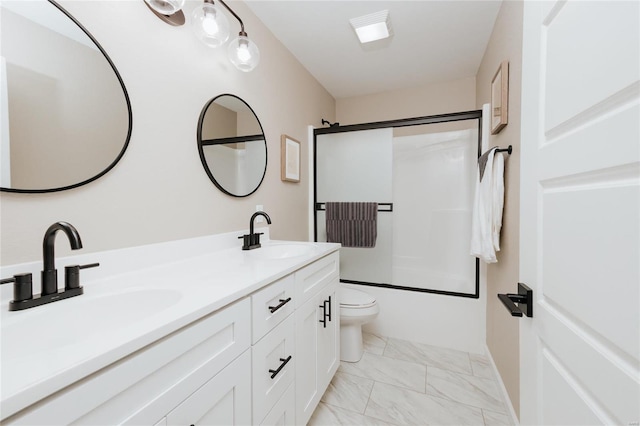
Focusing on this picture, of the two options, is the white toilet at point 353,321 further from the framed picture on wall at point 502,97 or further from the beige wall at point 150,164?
→ the framed picture on wall at point 502,97

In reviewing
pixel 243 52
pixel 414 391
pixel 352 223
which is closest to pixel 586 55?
pixel 243 52

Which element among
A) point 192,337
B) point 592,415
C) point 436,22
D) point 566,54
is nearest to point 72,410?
point 192,337

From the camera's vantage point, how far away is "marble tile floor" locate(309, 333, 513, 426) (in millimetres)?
1436

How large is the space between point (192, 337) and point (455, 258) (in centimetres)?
236

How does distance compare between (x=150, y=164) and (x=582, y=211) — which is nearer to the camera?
(x=582, y=211)

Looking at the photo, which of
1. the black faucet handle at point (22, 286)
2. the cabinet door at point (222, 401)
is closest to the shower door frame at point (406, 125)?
the cabinet door at point (222, 401)

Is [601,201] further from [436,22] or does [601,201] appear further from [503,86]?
[436,22]

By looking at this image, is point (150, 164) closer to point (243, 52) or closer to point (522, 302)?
point (243, 52)

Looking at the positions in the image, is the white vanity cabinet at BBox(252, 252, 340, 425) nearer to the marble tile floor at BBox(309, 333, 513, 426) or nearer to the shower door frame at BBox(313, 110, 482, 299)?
the marble tile floor at BBox(309, 333, 513, 426)

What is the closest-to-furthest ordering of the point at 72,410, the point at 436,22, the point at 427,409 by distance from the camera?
the point at 72,410
the point at 427,409
the point at 436,22

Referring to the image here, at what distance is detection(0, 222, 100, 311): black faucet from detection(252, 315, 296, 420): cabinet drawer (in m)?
0.59

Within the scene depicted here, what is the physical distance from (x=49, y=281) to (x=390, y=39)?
2.45 m

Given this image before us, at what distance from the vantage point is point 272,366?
3.24 feet

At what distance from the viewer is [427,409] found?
1493 mm
